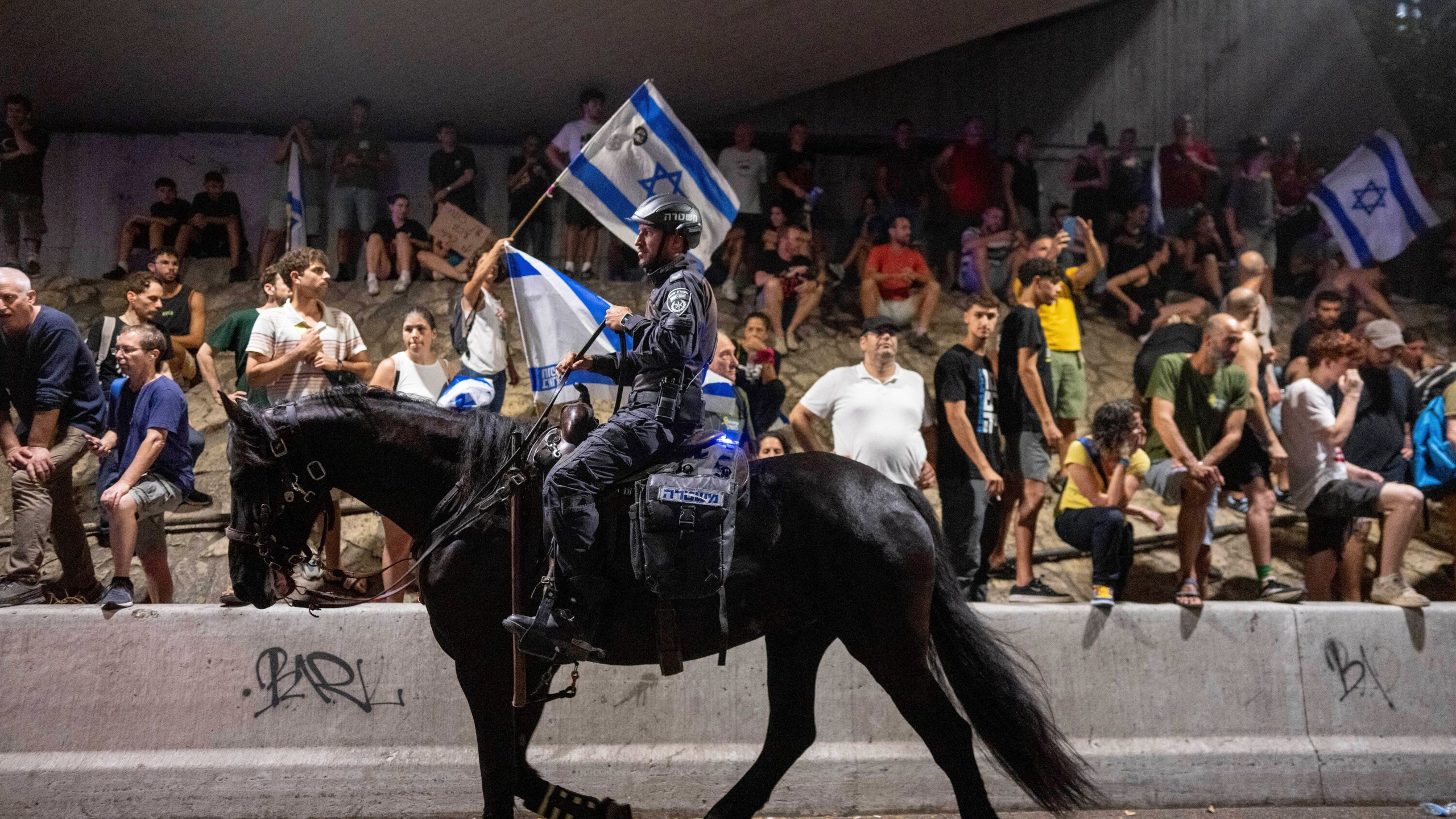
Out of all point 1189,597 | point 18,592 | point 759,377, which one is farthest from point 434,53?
point 1189,597

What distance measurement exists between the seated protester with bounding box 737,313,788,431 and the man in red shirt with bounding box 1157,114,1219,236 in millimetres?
7804

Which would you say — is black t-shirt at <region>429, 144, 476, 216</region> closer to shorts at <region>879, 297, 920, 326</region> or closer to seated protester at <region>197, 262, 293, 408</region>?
shorts at <region>879, 297, 920, 326</region>

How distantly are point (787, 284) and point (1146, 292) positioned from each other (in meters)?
4.95

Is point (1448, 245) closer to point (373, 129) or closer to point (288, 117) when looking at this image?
point (373, 129)

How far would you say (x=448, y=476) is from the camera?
4855 millimetres

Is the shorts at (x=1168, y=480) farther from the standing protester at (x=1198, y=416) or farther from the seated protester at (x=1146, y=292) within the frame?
the seated protester at (x=1146, y=292)

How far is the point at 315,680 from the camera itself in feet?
18.5

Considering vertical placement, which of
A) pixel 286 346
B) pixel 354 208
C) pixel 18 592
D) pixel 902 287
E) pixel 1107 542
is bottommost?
pixel 18 592

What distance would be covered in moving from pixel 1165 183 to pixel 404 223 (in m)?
9.99

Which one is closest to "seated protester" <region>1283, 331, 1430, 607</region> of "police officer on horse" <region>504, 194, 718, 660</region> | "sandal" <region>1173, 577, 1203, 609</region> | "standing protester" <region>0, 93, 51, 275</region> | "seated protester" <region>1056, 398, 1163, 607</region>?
"seated protester" <region>1056, 398, 1163, 607</region>

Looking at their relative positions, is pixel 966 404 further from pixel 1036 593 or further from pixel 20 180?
pixel 20 180

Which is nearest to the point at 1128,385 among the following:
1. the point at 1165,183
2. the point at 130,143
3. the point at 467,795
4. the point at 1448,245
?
the point at 1165,183

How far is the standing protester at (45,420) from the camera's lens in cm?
598

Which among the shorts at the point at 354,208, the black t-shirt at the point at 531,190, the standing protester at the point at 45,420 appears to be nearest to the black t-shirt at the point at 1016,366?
the black t-shirt at the point at 531,190
